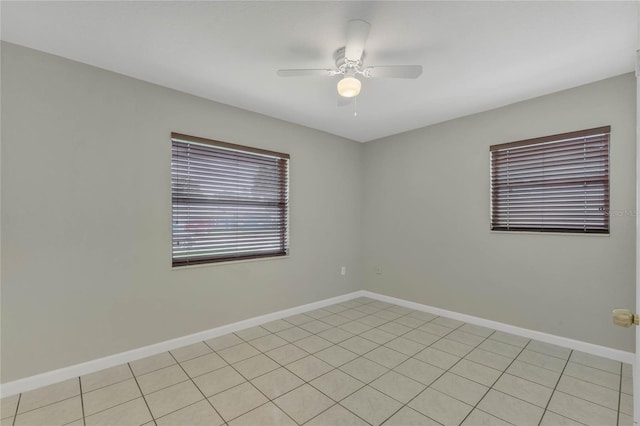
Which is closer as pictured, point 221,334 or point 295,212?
point 221,334

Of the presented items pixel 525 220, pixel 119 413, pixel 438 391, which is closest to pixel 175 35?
pixel 119 413

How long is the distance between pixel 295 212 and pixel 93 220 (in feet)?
6.89

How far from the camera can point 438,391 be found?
6.97 feet

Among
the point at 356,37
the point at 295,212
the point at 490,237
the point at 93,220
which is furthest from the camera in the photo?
the point at 295,212

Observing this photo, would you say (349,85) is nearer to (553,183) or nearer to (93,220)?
(93,220)

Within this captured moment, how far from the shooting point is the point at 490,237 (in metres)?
3.32

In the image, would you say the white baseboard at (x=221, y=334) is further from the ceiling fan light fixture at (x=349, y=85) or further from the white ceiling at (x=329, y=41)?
the ceiling fan light fixture at (x=349, y=85)

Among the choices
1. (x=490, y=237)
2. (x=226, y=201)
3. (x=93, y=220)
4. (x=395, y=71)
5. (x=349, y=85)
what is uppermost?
(x=395, y=71)

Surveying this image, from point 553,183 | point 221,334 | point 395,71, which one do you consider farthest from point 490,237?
point 221,334

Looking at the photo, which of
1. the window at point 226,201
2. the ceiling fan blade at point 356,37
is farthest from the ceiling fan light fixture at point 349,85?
the window at point 226,201

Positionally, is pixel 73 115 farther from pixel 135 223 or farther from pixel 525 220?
pixel 525 220

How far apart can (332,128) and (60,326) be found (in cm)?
349

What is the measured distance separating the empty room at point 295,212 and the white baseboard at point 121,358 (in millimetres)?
13

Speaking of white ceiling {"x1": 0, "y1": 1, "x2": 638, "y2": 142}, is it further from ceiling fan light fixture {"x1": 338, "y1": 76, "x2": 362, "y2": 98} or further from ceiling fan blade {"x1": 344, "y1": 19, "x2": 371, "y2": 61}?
ceiling fan light fixture {"x1": 338, "y1": 76, "x2": 362, "y2": 98}
